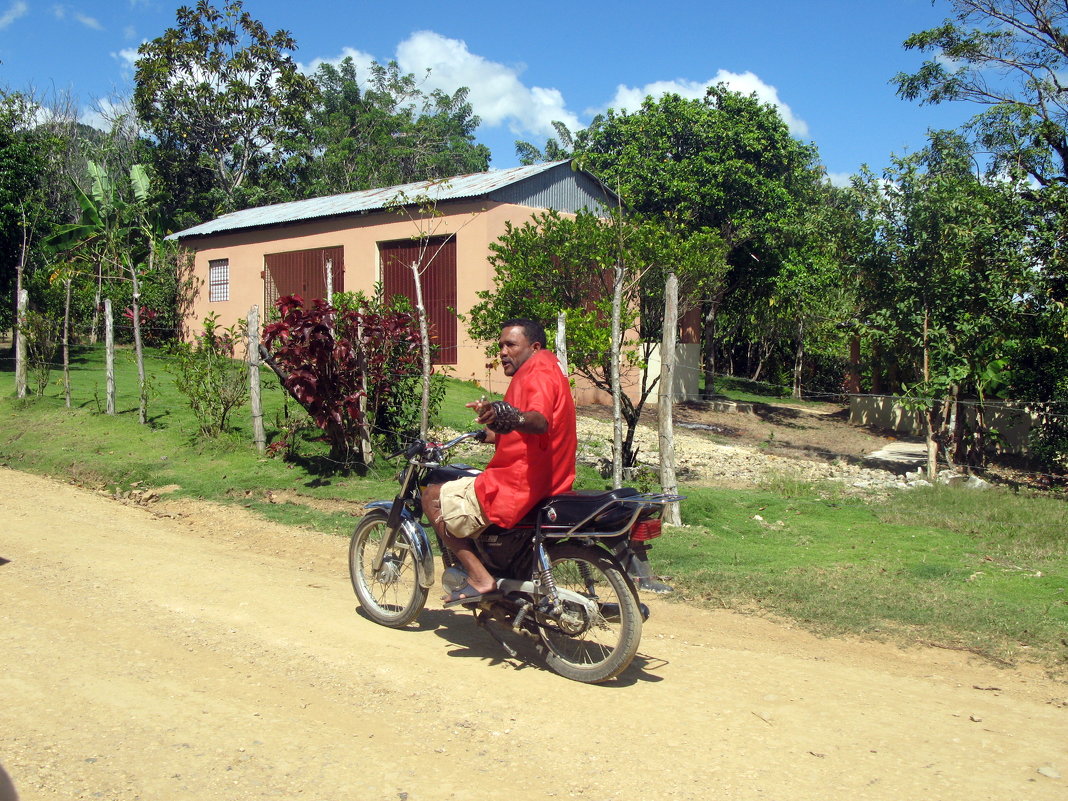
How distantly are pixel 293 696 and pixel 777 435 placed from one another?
17107mm

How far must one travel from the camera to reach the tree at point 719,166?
2380 cm

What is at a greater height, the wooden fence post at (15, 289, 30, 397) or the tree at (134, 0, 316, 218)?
the tree at (134, 0, 316, 218)

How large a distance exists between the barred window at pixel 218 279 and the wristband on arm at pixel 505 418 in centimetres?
2378

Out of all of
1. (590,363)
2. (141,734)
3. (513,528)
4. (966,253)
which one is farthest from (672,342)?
(966,253)

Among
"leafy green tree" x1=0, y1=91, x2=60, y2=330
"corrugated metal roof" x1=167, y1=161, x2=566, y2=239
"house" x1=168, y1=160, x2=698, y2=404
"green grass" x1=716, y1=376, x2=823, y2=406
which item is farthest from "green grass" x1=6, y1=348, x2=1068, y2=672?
"green grass" x1=716, y1=376, x2=823, y2=406

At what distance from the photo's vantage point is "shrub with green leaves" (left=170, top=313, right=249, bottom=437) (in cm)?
1136

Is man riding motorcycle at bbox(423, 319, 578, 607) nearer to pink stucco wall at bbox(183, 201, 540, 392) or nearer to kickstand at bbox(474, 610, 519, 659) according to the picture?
kickstand at bbox(474, 610, 519, 659)

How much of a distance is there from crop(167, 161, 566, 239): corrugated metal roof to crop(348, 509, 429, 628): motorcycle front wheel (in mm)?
12607

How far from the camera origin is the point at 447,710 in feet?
13.8

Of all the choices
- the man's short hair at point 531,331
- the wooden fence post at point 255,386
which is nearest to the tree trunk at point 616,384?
the man's short hair at point 531,331

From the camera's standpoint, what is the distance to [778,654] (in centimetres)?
531

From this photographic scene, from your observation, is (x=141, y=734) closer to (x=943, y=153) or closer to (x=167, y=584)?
(x=167, y=584)

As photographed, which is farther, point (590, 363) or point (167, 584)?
point (590, 363)

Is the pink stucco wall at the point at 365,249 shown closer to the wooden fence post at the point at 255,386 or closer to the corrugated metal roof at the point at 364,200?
the corrugated metal roof at the point at 364,200
